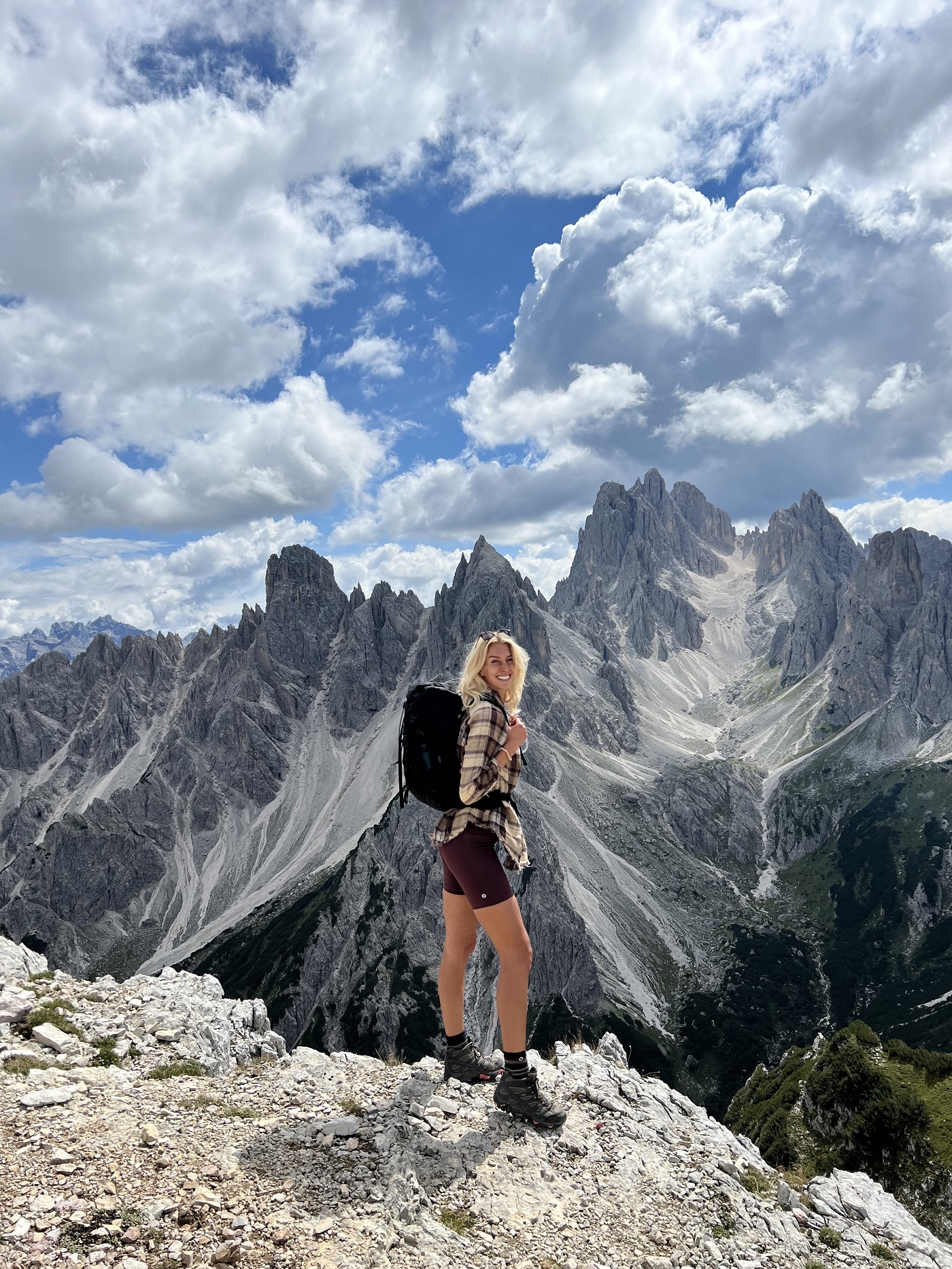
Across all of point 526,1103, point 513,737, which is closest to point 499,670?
point 513,737

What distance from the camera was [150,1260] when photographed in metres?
5.48

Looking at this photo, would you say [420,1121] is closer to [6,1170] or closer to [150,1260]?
[150,1260]

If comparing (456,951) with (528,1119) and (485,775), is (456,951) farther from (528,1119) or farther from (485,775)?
(485,775)

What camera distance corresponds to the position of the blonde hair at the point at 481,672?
8.88 m

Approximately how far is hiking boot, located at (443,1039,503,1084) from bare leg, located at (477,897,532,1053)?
1.27 metres

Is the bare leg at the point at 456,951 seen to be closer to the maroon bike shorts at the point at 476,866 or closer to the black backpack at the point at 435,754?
the maroon bike shorts at the point at 476,866

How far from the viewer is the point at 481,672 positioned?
895cm

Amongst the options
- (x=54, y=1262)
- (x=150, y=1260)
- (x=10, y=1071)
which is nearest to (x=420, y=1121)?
(x=150, y=1260)

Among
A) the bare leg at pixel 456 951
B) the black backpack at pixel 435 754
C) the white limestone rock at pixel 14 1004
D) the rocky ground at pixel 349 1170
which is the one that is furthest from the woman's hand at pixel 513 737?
the white limestone rock at pixel 14 1004

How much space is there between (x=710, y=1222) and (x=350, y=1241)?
212 inches

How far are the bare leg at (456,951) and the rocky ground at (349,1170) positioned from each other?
1296 mm

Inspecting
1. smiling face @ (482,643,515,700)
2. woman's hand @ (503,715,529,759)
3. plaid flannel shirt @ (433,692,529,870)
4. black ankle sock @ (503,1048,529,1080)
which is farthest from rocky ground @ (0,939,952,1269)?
smiling face @ (482,643,515,700)

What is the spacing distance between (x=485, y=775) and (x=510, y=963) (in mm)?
2764

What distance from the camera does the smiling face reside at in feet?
28.9
